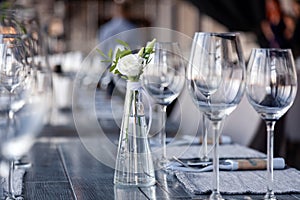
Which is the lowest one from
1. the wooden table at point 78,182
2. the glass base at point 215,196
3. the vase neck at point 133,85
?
the wooden table at point 78,182

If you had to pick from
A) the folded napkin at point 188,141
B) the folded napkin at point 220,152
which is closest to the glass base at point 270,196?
the folded napkin at point 220,152

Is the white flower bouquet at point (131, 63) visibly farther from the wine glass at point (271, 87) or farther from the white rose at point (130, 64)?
the wine glass at point (271, 87)

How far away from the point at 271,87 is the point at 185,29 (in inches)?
390

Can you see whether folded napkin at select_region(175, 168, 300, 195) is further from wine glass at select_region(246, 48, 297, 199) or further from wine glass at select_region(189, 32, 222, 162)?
wine glass at select_region(189, 32, 222, 162)

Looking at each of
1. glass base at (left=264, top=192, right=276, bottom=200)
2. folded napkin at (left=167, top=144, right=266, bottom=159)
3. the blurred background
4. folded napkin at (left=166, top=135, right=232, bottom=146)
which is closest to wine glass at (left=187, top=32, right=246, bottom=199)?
glass base at (left=264, top=192, right=276, bottom=200)

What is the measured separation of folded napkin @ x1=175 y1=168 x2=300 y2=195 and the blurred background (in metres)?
0.15

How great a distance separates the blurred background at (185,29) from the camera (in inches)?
92.4

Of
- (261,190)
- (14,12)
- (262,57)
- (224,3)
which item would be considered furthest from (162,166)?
(224,3)

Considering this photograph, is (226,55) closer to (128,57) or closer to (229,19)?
(128,57)

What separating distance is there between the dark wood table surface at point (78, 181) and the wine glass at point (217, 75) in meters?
0.16

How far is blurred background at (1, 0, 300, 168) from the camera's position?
92.4 inches

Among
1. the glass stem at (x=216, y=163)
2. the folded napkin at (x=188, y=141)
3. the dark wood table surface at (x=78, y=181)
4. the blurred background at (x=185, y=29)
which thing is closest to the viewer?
the glass stem at (x=216, y=163)

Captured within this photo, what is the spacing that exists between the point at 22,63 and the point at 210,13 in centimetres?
534

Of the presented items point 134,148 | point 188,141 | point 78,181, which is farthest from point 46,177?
point 188,141
